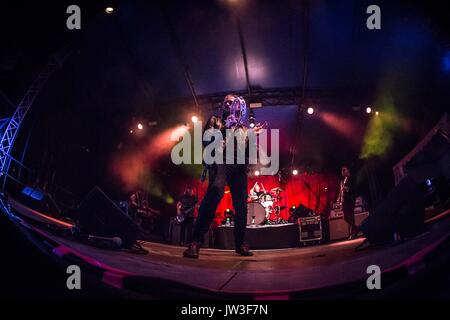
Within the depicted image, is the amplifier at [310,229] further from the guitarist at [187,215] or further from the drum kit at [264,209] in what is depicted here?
the guitarist at [187,215]

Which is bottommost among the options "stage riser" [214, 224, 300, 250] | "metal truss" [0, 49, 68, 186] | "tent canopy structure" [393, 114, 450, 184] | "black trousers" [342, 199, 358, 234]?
"stage riser" [214, 224, 300, 250]

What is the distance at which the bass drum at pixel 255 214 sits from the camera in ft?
21.1

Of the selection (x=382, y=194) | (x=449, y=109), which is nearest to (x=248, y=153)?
(x=449, y=109)

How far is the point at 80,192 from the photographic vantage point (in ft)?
20.0

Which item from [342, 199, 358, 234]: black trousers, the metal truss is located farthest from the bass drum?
the metal truss

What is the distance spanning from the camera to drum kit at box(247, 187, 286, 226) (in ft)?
21.2

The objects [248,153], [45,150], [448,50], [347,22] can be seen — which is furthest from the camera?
[45,150]

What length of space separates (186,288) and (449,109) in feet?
17.7

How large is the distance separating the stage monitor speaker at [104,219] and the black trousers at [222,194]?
2.11 ft

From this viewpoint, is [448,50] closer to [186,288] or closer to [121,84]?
[186,288]

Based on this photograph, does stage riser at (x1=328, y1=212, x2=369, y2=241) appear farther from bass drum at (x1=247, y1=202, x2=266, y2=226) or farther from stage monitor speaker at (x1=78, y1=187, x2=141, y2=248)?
stage monitor speaker at (x1=78, y1=187, x2=141, y2=248)

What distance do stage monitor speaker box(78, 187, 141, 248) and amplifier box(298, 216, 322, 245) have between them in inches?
189

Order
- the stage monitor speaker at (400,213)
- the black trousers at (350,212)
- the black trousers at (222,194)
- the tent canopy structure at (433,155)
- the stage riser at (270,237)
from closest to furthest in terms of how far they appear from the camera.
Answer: the stage monitor speaker at (400,213)
the black trousers at (222,194)
the tent canopy structure at (433,155)
the black trousers at (350,212)
the stage riser at (270,237)

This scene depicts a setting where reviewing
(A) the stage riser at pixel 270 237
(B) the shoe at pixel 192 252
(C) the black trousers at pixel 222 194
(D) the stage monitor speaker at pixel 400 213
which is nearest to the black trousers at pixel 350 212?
(A) the stage riser at pixel 270 237
